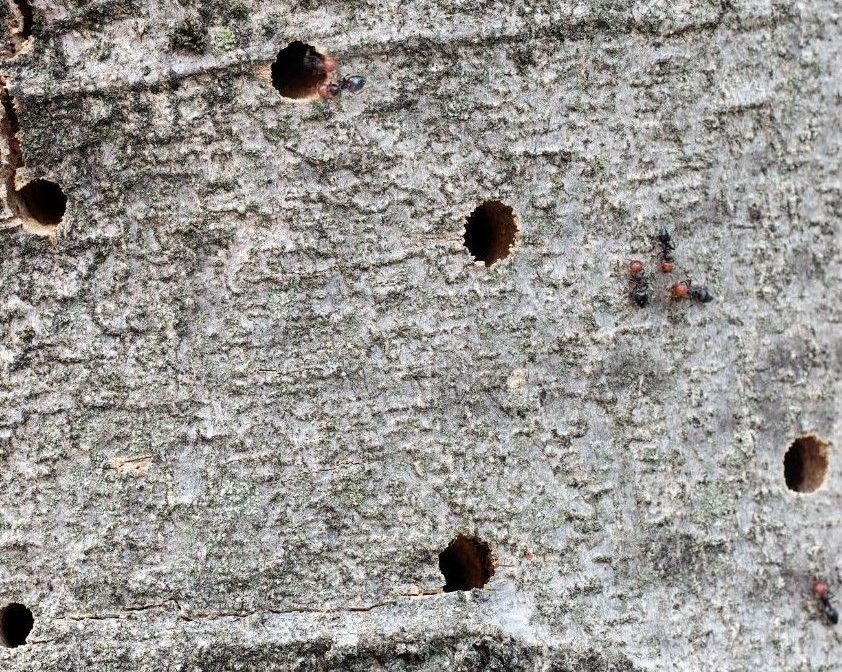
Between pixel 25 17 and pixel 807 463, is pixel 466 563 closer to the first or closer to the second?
pixel 807 463

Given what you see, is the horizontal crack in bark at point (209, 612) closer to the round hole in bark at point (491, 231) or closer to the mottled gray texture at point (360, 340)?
the mottled gray texture at point (360, 340)

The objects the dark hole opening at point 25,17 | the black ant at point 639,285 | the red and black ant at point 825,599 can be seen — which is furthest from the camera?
the red and black ant at point 825,599

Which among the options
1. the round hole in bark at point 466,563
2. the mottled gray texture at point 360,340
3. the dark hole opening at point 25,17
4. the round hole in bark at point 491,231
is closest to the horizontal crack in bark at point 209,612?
the mottled gray texture at point 360,340

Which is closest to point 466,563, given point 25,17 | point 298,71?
point 298,71

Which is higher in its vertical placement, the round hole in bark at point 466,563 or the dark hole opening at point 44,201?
the dark hole opening at point 44,201

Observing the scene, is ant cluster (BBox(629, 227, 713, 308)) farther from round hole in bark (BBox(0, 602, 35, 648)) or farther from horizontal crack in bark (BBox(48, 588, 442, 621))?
round hole in bark (BBox(0, 602, 35, 648))

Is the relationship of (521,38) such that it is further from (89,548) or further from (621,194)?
(89,548)
